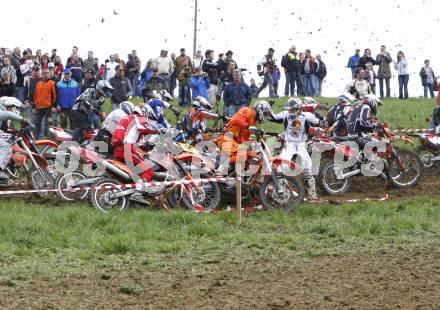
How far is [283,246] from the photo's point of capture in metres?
11.3

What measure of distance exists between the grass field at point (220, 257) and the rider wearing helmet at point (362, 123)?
84.0 inches

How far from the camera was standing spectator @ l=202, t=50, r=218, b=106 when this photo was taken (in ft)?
78.5

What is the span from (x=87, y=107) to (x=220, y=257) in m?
8.26

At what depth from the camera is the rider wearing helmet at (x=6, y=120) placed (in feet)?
47.9

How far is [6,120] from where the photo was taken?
15.4 metres

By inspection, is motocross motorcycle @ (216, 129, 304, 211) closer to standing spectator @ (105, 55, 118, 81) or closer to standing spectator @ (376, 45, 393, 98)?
standing spectator @ (105, 55, 118, 81)

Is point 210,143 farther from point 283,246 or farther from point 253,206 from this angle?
point 283,246

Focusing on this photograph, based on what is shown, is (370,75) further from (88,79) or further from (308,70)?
(88,79)

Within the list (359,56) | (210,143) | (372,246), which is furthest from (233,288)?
(359,56)

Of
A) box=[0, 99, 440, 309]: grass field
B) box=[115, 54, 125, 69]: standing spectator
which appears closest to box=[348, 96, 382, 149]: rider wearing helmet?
box=[0, 99, 440, 309]: grass field

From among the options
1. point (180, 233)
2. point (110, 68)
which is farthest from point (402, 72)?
point (180, 233)

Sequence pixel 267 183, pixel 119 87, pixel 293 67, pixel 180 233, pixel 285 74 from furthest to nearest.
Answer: pixel 285 74
pixel 293 67
pixel 119 87
pixel 267 183
pixel 180 233

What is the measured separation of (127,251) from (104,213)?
196 centimetres

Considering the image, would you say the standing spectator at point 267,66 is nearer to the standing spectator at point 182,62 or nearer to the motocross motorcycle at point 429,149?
the standing spectator at point 182,62
